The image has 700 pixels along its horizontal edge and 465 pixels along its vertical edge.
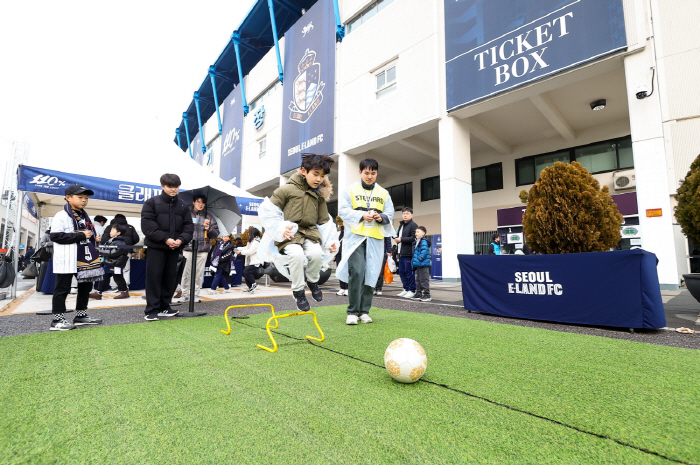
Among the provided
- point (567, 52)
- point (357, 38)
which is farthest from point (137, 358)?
point (357, 38)

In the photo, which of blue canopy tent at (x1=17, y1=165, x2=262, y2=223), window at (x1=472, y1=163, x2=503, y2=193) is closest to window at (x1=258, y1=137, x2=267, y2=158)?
blue canopy tent at (x1=17, y1=165, x2=262, y2=223)

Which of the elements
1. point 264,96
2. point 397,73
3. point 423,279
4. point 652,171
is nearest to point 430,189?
point 397,73

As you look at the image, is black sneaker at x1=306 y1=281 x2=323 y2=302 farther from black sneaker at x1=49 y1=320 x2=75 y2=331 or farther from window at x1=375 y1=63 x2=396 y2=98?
window at x1=375 y1=63 x2=396 y2=98

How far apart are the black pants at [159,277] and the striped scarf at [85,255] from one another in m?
0.54

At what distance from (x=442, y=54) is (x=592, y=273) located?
9481mm

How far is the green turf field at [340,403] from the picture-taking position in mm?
1279

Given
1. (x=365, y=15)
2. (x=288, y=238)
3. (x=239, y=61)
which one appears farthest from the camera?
(x=239, y=61)

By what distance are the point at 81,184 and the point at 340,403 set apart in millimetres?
7115

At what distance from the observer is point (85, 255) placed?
3.96 metres

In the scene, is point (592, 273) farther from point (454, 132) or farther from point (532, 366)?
point (454, 132)

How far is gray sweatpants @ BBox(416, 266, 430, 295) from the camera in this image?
6609mm

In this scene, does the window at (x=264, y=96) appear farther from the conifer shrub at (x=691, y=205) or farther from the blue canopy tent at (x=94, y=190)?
the conifer shrub at (x=691, y=205)

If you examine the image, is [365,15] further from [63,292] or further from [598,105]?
[63,292]

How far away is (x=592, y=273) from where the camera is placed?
12.9ft
